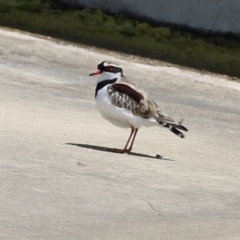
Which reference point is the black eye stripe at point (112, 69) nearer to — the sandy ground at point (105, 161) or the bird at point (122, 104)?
the bird at point (122, 104)

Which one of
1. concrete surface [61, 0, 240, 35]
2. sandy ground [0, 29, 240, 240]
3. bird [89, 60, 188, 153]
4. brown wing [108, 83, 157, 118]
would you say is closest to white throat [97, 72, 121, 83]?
bird [89, 60, 188, 153]

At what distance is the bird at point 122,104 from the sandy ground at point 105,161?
1.04ft

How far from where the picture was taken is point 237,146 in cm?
979

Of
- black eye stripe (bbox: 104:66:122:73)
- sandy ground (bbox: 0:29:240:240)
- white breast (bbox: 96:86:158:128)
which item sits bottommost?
sandy ground (bbox: 0:29:240:240)

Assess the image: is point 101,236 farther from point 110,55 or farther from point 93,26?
point 93,26

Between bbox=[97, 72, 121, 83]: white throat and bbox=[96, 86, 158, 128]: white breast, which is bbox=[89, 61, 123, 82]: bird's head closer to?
bbox=[97, 72, 121, 83]: white throat

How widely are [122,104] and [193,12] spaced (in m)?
7.38

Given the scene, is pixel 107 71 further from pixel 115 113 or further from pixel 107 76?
pixel 115 113

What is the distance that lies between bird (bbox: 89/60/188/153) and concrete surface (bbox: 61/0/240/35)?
7.00 meters

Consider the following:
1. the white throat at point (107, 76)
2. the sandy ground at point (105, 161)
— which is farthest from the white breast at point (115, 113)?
the sandy ground at point (105, 161)

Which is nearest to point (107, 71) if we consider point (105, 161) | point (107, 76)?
point (107, 76)

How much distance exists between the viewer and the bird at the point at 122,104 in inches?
337

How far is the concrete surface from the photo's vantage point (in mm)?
15469

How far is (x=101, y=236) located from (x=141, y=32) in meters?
9.59
